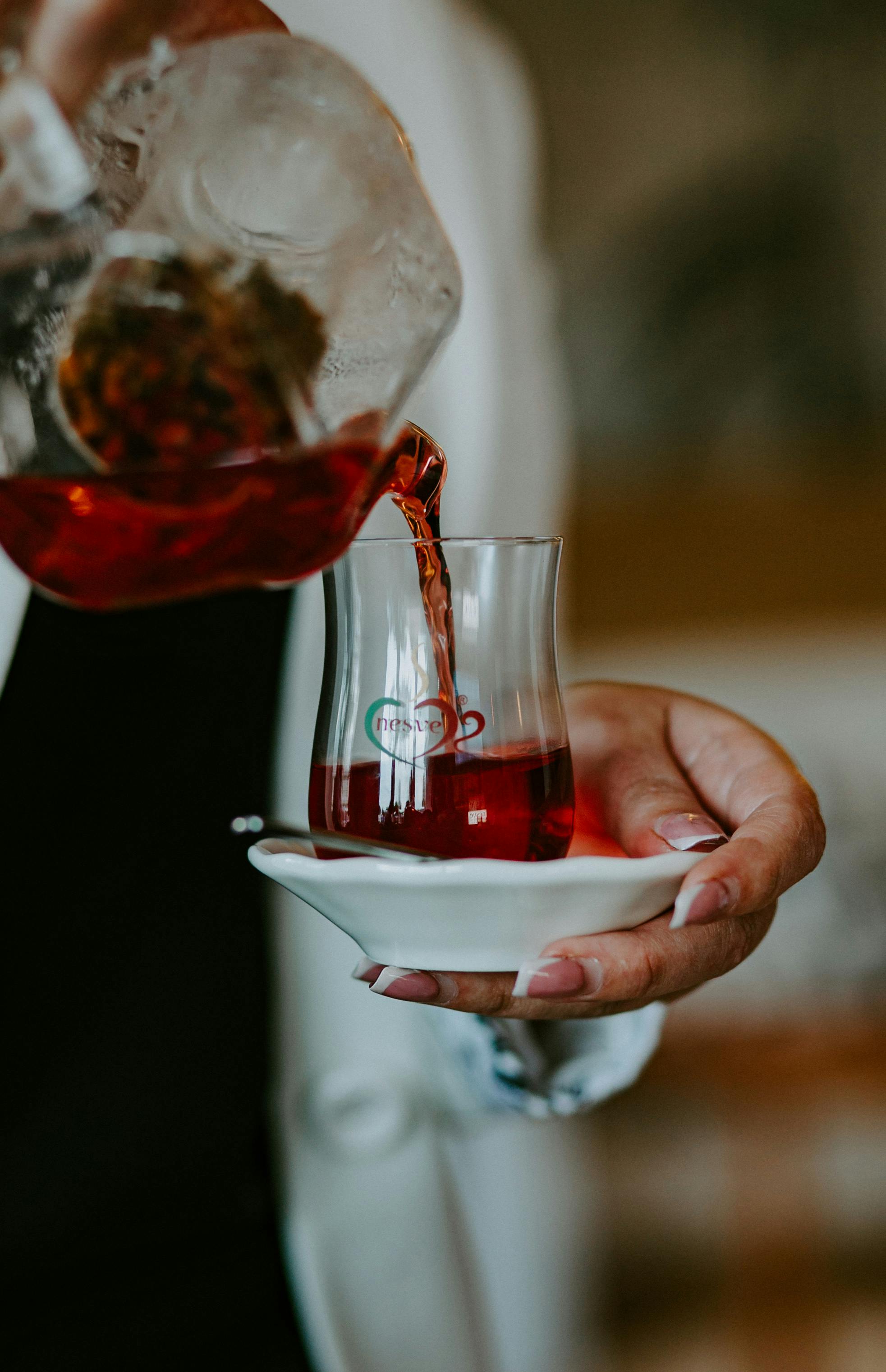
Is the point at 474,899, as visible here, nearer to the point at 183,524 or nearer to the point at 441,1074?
the point at 183,524

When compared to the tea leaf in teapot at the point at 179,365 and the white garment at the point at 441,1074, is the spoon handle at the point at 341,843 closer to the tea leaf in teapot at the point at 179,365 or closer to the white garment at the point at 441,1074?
the tea leaf in teapot at the point at 179,365

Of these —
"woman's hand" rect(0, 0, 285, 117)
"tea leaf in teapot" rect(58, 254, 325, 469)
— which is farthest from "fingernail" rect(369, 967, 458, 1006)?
"woman's hand" rect(0, 0, 285, 117)

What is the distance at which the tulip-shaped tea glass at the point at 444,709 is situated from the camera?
514 mm

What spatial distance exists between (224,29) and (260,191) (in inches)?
3.8

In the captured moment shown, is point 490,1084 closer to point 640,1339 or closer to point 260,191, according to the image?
point 260,191

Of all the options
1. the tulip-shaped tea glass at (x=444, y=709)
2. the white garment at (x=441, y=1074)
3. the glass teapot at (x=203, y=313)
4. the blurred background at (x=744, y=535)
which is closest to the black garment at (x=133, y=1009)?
the white garment at (x=441, y=1074)

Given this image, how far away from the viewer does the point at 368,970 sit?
21.0 inches

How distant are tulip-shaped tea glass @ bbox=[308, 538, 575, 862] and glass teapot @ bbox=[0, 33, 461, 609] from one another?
4.8 inches

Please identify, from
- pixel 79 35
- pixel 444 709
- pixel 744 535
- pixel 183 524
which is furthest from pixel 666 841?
pixel 744 535

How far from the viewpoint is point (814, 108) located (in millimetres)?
1912

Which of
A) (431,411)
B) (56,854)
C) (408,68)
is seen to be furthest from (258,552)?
(408,68)

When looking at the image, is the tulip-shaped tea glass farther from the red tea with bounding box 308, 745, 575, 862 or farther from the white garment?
the white garment

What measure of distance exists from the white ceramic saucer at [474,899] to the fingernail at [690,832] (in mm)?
37

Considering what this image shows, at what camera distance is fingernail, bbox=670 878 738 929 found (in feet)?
1.51
